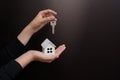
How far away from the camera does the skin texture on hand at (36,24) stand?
99 cm

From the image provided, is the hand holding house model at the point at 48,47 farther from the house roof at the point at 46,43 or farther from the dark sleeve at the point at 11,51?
the dark sleeve at the point at 11,51

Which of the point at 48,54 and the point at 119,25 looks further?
the point at 119,25

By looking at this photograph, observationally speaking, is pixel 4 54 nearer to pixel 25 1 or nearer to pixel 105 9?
pixel 25 1

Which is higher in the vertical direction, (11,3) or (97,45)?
(11,3)

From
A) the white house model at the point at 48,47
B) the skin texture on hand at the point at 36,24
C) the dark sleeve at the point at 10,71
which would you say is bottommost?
the dark sleeve at the point at 10,71

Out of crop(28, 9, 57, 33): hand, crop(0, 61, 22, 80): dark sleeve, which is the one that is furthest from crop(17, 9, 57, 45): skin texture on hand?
crop(0, 61, 22, 80): dark sleeve

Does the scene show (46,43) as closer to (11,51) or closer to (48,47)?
(48,47)

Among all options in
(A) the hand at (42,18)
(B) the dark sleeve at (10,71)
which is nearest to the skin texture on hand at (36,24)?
(A) the hand at (42,18)

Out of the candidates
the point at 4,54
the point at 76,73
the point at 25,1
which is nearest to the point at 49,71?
the point at 76,73

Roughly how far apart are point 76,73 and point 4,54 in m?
0.36

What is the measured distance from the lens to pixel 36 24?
995 millimetres

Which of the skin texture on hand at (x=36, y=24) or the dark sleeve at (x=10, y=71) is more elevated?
the skin texture on hand at (x=36, y=24)

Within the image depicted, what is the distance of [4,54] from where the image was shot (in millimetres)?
1005

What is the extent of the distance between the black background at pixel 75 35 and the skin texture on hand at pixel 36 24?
0.04 m
